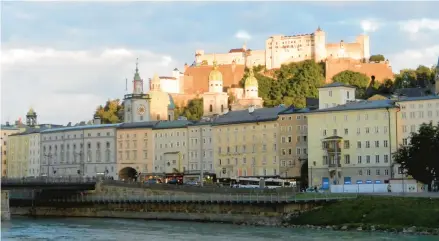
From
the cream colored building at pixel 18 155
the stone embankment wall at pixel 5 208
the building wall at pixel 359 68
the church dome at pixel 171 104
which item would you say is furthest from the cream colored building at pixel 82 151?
the building wall at pixel 359 68

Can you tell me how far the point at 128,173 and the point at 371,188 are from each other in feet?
155

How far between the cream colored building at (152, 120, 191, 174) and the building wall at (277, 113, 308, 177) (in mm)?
15585

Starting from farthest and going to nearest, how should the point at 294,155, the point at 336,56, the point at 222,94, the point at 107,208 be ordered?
the point at 336,56, the point at 222,94, the point at 294,155, the point at 107,208

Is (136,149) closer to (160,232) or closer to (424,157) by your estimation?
(424,157)

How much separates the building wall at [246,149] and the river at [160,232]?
103ft

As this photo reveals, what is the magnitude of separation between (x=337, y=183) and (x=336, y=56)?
76.4 m

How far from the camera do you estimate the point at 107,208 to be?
83.5 meters

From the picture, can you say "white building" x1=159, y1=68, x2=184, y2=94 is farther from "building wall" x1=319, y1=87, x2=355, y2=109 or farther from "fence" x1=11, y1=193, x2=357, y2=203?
"fence" x1=11, y1=193, x2=357, y2=203

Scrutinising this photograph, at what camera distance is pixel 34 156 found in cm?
13462

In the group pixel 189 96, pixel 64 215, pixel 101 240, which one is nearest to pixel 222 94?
pixel 189 96

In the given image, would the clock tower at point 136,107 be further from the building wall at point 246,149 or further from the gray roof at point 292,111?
the gray roof at point 292,111

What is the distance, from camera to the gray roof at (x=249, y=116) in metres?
106

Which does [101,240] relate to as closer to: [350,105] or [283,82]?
[350,105]

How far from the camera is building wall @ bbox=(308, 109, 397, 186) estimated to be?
9000 cm
